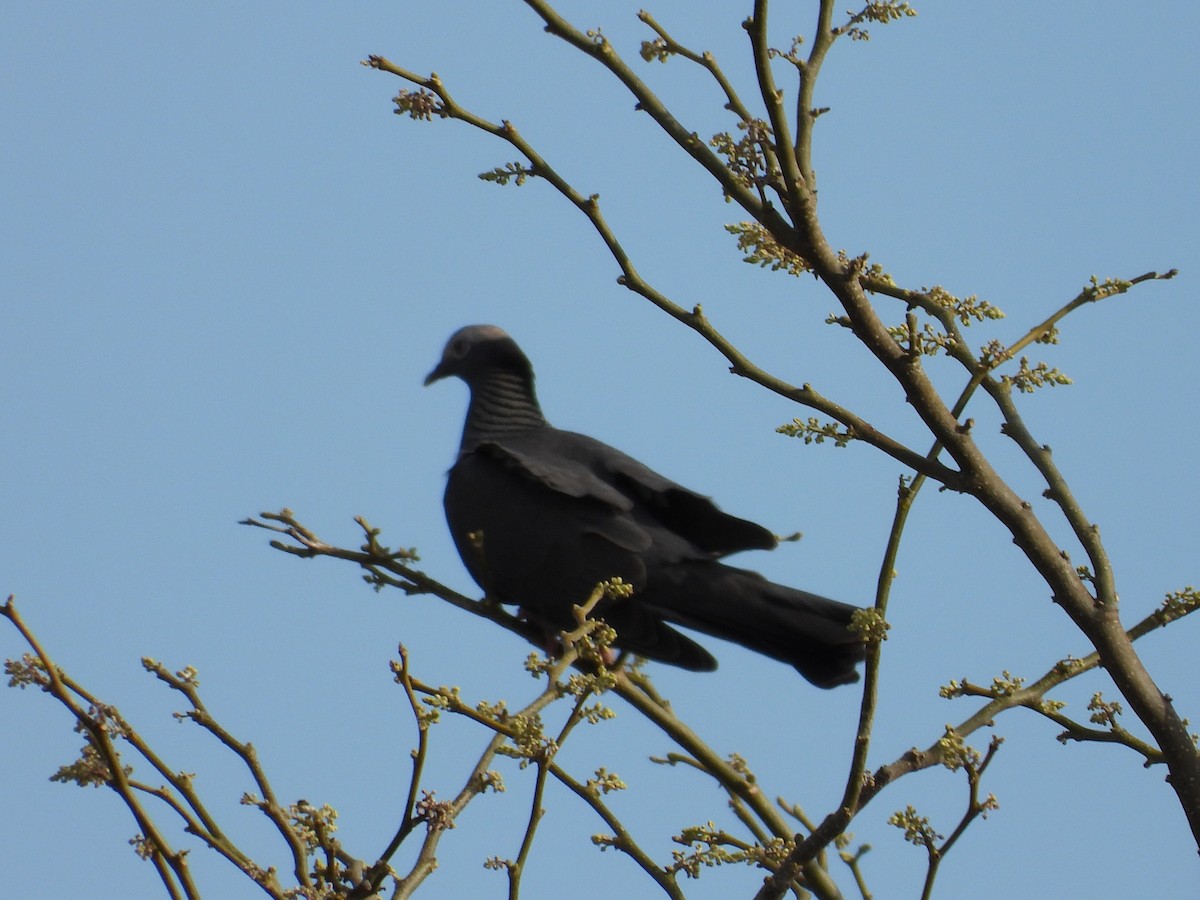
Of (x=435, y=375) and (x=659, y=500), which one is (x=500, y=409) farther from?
(x=659, y=500)

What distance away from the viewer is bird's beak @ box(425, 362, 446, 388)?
579 centimetres

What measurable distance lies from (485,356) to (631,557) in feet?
4.45

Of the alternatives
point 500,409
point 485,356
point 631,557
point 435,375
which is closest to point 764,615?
point 631,557

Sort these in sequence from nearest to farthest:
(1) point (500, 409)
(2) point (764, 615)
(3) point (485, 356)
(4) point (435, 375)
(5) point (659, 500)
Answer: (2) point (764, 615) → (5) point (659, 500) → (1) point (500, 409) → (3) point (485, 356) → (4) point (435, 375)

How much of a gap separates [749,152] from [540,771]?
133cm

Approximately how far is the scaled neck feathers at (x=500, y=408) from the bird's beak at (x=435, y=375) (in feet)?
0.75

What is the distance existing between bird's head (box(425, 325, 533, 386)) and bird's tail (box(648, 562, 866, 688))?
132 centimetres

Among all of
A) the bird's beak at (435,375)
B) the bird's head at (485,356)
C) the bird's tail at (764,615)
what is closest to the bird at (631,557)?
the bird's tail at (764,615)

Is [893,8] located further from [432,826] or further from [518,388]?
[518,388]

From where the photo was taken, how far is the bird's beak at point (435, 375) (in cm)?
579

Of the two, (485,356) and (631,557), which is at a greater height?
(485,356)

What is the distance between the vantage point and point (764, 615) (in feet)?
14.6

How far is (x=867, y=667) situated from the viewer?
2.97 m

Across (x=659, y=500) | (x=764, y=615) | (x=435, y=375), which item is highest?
(x=435, y=375)
